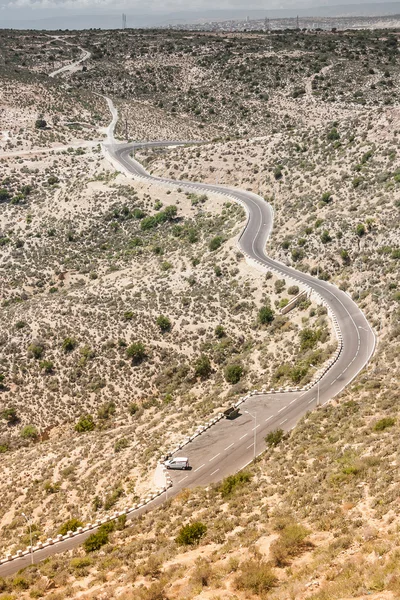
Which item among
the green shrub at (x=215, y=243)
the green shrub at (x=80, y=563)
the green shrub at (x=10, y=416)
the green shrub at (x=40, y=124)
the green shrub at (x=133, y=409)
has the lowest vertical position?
the green shrub at (x=10, y=416)

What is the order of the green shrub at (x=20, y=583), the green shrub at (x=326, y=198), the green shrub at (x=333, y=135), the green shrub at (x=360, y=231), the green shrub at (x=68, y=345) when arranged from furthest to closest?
the green shrub at (x=333, y=135)
the green shrub at (x=326, y=198)
the green shrub at (x=360, y=231)
the green shrub at (x=68, y=345)
the green shrub at (x=20, y=583)

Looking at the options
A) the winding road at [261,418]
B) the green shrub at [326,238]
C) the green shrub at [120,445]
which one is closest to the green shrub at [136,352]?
the green shrub at [120,445]

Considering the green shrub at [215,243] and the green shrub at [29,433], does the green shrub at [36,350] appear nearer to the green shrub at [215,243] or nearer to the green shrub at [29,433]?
the green shrub at [29,433]

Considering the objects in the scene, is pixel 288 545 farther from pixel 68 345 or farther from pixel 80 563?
pixel 68 345

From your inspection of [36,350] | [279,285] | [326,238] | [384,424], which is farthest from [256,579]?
[326,238]

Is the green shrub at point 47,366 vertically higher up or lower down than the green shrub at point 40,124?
lower down

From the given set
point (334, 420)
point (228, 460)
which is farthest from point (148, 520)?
point (334, 420)
